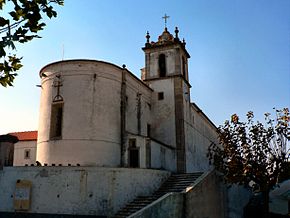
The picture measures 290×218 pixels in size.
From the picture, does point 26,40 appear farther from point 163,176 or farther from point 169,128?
point 169,128

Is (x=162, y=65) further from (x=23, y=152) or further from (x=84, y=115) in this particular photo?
(x=23, y=152)

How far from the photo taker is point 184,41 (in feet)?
93.5

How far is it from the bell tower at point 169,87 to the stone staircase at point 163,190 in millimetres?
5128

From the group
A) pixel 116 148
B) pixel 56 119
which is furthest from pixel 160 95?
pixel 56 119

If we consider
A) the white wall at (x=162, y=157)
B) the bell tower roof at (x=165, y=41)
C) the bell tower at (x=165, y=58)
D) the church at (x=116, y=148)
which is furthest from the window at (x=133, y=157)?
the bell tower roof at (x=165, y=41)

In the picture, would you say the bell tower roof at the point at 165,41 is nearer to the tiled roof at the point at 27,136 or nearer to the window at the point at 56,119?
the window at the point at 56,119

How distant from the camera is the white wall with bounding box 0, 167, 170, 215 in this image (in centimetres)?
1619

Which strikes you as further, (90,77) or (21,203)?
(90,77)

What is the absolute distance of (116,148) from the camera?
20.4 meters

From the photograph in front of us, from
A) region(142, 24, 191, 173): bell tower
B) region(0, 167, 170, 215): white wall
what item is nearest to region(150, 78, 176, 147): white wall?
region(142, 24, 191, 173): bell tower

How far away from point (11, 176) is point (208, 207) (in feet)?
33.6

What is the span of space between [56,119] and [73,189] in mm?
5628

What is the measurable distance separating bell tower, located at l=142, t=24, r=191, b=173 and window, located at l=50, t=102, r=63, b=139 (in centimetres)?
778

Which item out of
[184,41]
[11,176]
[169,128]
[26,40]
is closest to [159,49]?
[184,41]
